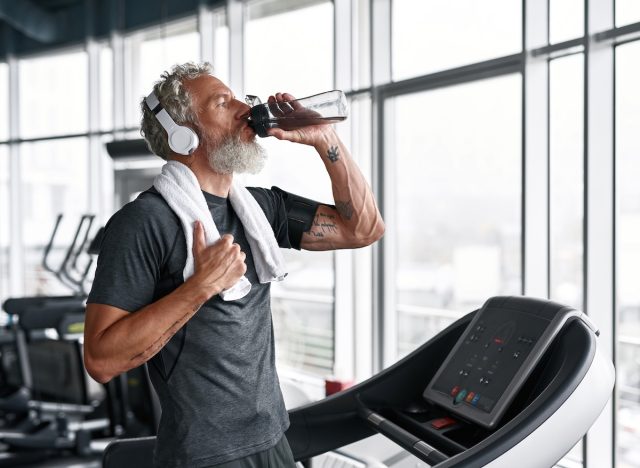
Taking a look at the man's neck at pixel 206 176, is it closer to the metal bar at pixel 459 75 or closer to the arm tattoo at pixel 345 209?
the arm tattoo at pixel 345 209

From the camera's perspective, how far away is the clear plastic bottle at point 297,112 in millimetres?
1430

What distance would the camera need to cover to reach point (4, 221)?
21.7ft

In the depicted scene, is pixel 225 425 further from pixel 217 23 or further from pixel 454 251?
pixel 454 251

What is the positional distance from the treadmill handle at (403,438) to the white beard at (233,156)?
2.39 ft

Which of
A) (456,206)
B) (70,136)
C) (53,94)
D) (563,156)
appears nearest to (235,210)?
(563,156)

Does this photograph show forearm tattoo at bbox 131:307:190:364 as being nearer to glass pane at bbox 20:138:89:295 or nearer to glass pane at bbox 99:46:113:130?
glass pane at bbox 99:46:113:130

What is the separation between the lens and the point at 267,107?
56.1 inches

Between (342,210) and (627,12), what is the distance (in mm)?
1601

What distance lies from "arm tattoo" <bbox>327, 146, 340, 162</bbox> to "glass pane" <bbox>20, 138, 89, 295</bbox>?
16.3 ft

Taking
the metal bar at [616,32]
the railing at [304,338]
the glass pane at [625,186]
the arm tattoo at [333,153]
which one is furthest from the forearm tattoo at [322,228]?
the railing at [304,338]

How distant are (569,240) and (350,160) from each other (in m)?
1.92

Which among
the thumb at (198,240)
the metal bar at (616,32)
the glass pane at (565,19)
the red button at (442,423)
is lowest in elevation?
the red button at (442,423)

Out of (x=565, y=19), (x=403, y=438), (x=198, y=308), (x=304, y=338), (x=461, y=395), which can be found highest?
(x=565, y=19)

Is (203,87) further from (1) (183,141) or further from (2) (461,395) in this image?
(2) (461,395)
